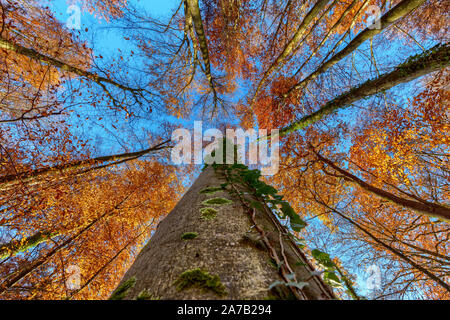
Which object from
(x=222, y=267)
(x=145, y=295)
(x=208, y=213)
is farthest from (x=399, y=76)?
(x=145, y=295)

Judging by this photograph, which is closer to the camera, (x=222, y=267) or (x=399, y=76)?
(x=222, y=267)

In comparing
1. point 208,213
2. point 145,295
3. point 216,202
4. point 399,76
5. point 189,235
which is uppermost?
point 399,76

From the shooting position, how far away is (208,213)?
1.30 meters

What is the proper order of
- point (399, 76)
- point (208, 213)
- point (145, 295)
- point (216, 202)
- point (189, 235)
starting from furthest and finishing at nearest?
point (399, 76)
point (216, 202)
point (208, 213)
point (189, 235)
point (145, 295)

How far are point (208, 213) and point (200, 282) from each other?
0.63m

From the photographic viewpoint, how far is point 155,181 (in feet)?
32.6

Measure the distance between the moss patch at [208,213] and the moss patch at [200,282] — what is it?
508mm

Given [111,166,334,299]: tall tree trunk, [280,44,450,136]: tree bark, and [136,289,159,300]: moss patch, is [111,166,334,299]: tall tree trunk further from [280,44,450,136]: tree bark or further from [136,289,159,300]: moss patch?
[280,44,450,136]: tree bark

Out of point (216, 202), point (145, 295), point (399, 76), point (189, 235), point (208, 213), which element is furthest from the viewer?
point (399, 76)

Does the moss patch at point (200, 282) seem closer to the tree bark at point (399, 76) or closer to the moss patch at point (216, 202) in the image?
the moss patch at point (216, 202)

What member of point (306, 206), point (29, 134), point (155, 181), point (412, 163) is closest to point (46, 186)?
point (29, 134)

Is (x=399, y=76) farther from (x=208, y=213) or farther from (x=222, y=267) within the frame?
(x=222, y=267)
